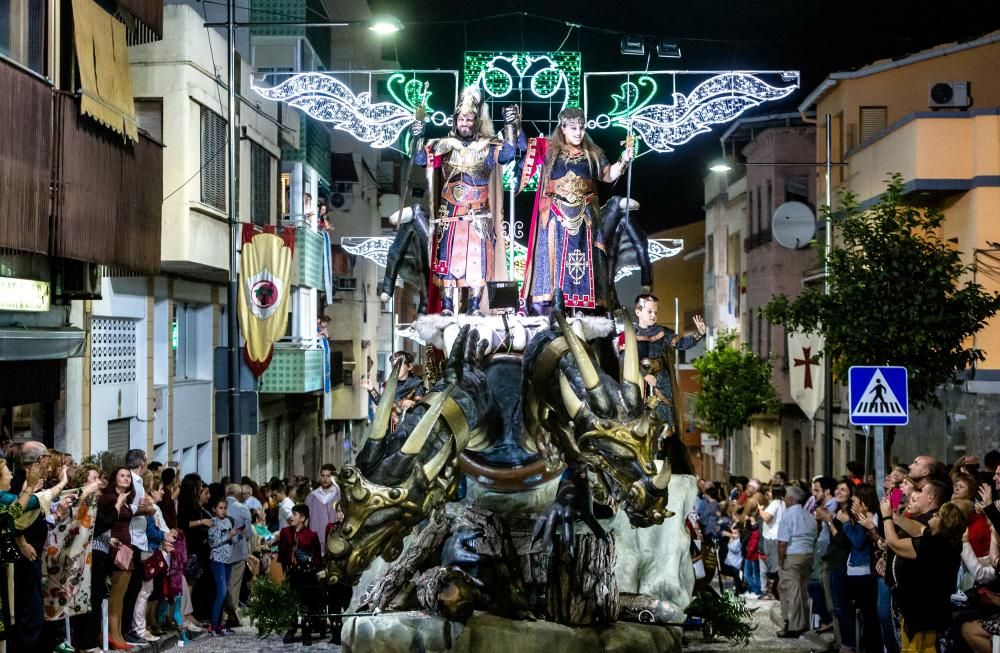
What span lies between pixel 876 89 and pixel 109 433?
2057 cm

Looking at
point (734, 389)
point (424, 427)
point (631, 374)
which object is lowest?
point (734, 389)

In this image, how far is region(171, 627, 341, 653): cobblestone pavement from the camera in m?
15.2

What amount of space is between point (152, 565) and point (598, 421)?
7.75m

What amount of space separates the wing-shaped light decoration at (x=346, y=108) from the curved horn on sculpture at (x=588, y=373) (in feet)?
19.0

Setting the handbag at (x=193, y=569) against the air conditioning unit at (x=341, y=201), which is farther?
the air conditioning unit at (x=341, y=201)

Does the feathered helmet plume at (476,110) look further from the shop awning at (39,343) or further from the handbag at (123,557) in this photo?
the shop awning at (39,343)

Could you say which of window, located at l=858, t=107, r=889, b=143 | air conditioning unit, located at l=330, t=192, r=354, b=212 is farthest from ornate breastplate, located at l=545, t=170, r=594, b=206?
air conditioning unit, located at l=330, t=192, r=354, b=212

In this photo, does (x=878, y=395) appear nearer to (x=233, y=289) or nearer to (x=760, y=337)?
(x=233, y=289)

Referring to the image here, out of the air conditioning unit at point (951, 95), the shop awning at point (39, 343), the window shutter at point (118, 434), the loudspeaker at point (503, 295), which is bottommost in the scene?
the window shutter at point (118, 434)

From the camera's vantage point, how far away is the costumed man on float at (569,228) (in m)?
13.3

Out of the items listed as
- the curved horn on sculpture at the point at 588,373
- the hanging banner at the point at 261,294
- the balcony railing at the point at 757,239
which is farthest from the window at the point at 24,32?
the balcony railing at the point at 757,239

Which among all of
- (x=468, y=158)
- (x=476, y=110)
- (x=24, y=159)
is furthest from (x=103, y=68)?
(x=468, y=158)

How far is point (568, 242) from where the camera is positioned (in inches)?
527

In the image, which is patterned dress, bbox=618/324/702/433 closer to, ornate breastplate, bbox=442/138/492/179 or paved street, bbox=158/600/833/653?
paved street, bbox=158/600/833/653
